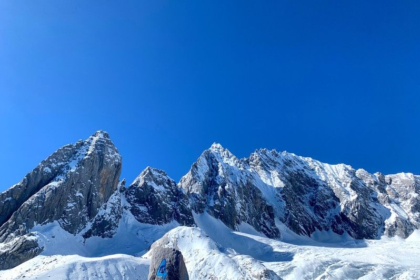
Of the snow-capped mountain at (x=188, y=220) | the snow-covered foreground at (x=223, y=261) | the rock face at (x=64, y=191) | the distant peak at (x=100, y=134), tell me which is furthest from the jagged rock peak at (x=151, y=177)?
the snow-covered foreground at (x=223, y=261)

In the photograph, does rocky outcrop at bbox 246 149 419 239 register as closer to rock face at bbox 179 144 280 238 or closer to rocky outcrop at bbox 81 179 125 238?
rock face at bbox 179 144 280 238

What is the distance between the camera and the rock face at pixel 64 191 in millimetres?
89250

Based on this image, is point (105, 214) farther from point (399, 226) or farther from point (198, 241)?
point (399, 226)

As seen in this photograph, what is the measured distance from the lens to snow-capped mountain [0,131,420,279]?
61438 millimetres

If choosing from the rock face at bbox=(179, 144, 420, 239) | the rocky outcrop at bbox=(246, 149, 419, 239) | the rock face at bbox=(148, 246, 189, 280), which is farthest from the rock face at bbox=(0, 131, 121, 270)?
the rocky outcrop at bbox=(246, 149, 419, 239)

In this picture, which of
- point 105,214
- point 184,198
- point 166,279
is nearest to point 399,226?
point 184,198

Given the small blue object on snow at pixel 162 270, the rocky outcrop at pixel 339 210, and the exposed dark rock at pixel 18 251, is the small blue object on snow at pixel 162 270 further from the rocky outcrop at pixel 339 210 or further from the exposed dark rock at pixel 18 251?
the rocky outcrop at pixel 339 210

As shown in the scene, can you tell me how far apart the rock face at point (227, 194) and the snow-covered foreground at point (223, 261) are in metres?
16.4

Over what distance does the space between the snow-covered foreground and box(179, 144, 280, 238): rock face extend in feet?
53.8

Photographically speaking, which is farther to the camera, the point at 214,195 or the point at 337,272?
the point at 214,195

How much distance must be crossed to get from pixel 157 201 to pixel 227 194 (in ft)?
120

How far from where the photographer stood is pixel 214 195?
151m

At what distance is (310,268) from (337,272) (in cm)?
577

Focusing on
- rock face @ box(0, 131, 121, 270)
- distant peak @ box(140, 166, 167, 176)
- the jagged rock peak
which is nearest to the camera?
rock face @ box(0, 131, 121, 270)
